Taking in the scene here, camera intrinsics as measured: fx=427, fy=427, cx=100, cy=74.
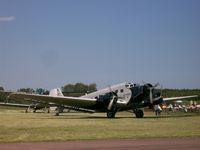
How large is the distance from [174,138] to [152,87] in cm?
2417

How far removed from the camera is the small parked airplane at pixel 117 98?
136 ft

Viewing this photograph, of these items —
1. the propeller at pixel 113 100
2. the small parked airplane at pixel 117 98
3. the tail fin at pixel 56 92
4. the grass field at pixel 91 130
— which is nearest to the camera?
the grass field at pixel 91 130

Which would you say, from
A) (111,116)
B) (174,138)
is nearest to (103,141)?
(174,138)

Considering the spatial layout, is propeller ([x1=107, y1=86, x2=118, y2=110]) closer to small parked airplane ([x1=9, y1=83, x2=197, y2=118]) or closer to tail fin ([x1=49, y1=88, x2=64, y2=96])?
small parked airplane ([x1=9, y1=83, x2=197, y2=118])

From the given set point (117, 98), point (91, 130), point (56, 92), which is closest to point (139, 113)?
point (117, 98)

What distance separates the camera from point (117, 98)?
1679 inches

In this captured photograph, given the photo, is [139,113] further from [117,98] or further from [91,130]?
[91,130]

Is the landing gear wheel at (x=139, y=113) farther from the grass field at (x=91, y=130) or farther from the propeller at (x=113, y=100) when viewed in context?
the grass field at (x=91, y=130)

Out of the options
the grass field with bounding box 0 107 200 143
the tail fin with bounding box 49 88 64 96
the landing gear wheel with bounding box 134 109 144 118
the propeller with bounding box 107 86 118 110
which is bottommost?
the grass field with bounding box 0 107 200 143

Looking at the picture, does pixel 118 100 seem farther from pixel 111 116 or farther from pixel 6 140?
pixel 6 140

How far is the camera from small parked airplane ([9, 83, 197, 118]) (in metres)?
41.5

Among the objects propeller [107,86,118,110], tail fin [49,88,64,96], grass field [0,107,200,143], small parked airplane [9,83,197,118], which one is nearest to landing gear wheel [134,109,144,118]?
small parked airplane [9,83,197,118]

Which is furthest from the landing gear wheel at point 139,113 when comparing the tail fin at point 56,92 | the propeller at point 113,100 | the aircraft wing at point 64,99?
the tail fin at point 56,92

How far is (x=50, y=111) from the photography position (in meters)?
64.3
